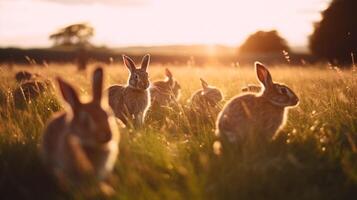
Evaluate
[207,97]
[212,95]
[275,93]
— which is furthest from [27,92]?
[275,93]

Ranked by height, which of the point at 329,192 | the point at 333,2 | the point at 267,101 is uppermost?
the point at 333,2

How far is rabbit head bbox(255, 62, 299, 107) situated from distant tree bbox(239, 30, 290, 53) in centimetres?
5440

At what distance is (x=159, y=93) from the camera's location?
1173 centimetres

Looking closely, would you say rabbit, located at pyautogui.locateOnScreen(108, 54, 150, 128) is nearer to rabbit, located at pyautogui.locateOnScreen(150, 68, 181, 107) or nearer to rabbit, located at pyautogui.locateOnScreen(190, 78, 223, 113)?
rabbit, located at pyautogui.locateOnScreen(150, 68, 181, 107)

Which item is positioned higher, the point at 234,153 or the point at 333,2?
the point at 333,2

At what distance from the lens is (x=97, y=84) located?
5094mm

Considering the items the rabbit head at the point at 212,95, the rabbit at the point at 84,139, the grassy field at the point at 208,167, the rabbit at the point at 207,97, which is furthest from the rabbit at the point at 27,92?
the rabbit at the point at 84,139

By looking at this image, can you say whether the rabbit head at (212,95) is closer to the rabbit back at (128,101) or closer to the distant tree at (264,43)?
the rabbit back at (128,101)

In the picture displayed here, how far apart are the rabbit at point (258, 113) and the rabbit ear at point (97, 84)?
2.12 meters

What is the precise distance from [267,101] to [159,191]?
2.90 meters

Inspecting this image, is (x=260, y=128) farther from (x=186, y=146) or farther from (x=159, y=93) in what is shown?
(x=159, y=93)

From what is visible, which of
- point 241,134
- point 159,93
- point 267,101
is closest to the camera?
point 241,134

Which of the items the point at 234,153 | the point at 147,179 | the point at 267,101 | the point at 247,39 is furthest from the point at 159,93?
the point at 247,39

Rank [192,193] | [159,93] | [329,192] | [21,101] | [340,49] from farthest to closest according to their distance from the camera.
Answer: [340,49] < [159,93] < [21,101] < [329,192] < [192,193]
